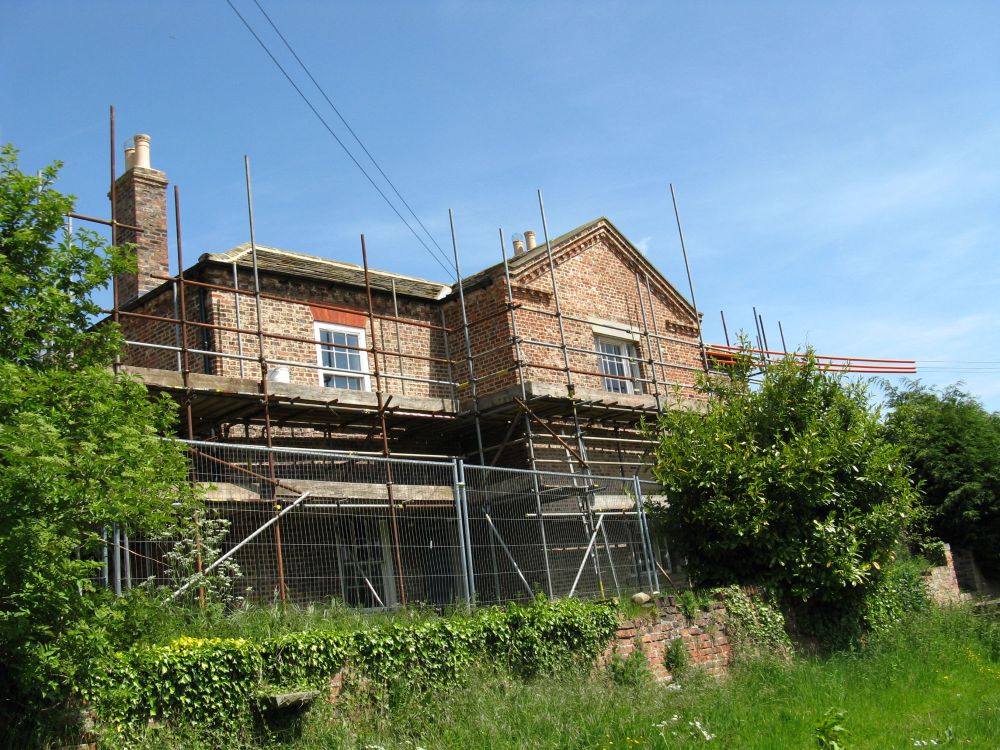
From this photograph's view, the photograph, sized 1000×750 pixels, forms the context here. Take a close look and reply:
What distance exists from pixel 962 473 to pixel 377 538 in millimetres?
18080

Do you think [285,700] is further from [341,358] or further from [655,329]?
[655,329]

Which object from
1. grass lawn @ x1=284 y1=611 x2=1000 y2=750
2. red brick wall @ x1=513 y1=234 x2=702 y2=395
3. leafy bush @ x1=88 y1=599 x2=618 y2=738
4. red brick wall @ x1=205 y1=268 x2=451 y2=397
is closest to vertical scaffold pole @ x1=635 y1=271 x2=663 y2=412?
red brick wall @ x1=513 y1=234 x2=702 y2=395

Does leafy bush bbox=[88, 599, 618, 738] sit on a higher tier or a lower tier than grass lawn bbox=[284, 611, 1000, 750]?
higher

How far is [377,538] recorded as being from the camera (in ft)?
37.6

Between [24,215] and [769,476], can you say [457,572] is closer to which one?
[769,476]

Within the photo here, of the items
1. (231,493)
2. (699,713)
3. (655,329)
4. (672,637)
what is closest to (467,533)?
(231,493)

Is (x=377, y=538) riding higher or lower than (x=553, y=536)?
higher

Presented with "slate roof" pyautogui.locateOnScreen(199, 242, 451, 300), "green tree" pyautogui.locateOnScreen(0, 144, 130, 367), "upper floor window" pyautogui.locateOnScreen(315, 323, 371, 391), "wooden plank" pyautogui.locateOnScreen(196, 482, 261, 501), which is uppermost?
"slate roof" pyautogui.locateOnScreen(199, 242, 451, 300)

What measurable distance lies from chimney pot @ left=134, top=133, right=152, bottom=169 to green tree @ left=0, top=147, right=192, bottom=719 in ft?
37.1

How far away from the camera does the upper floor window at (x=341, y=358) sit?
57.7 ft

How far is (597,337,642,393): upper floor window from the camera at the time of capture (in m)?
21.0

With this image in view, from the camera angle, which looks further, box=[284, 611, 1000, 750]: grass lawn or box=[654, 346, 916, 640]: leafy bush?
box=[654, 346, 916, 640]: leafy bush

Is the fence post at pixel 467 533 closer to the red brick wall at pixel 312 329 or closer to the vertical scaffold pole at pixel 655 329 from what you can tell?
the red brick wall at pixel 312 329

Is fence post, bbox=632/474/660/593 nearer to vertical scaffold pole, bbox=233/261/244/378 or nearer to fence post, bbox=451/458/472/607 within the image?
fence post, bbox=451/458/472/607
